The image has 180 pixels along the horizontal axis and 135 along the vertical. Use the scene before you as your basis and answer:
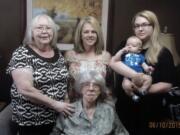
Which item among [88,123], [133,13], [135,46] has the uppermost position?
[133,13]

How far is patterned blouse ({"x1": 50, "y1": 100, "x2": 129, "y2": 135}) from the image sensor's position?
1.68 meters

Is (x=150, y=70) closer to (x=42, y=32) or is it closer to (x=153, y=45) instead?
(x=153, y=45)

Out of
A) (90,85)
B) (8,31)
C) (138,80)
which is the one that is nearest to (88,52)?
(90,85)

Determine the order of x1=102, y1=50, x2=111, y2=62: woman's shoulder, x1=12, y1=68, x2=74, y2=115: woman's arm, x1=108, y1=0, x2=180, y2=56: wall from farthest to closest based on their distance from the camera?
x1=108, y1=0, x2=180, y2=56: wall → x1=102, y1=50, x2=111, y2=62: woman's shoulder → x1=12, y1=68, x2=74, y2=115: woman's arm

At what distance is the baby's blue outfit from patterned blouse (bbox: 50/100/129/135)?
277 millimetres

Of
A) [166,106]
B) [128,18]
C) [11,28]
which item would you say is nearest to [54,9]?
[11,28]

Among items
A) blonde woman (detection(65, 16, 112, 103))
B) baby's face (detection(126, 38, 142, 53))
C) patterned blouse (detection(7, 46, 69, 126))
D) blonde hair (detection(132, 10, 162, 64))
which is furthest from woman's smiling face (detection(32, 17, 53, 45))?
blonde hair (detection(132, 10, 162, 64))

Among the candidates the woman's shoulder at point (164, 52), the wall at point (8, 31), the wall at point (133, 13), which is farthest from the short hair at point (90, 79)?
the wall at point (8, 31)

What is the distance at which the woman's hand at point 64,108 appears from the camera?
168cm

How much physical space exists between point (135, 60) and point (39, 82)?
1.74 ft

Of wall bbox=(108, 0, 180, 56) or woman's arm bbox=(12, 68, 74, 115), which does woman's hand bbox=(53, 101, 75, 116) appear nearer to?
woman's arm bbox=(12, 68, 74, 115)

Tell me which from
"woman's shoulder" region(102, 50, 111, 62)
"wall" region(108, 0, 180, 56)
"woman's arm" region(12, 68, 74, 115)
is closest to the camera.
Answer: "woman's arm" region(12, 68, 74, 115)

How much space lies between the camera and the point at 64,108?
5.50 ft

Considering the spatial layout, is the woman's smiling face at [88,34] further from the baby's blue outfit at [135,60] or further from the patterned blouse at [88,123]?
the patterned blouse at [88,123]
